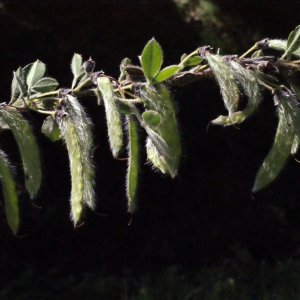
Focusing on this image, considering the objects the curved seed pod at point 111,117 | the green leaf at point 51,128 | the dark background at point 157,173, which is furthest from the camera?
the dark background at point 157,173

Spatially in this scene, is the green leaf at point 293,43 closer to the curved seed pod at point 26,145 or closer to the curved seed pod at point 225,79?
the curved seed pod at point 225,79

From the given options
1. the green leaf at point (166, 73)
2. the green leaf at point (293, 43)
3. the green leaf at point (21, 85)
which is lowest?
the green leaf at point (166, 73)

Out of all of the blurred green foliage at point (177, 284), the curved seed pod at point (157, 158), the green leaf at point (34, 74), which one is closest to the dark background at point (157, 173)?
the blurred green foliage at point (177, 284)

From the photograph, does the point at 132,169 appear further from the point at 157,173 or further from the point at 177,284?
the point at 177,284

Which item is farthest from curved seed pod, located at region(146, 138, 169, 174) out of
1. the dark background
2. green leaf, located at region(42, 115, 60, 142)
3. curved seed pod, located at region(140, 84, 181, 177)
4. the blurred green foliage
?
the blurred green foliage

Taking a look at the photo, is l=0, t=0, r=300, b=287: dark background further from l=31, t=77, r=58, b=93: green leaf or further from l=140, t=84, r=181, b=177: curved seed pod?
l=140, t=84, r=181, b=177: curved seed pod
